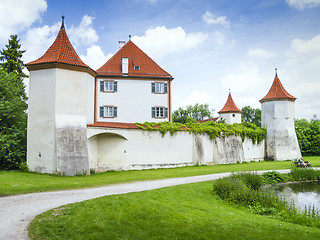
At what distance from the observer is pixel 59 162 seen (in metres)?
17.5

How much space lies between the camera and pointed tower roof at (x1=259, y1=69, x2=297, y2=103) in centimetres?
3500

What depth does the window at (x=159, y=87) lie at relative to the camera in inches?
1166

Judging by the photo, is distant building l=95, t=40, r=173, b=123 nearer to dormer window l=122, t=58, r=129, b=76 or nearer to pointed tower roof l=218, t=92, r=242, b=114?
dormer window l=122, t=58, r=129, b=76

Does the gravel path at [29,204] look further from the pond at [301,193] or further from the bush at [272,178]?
the bush at [272,178]

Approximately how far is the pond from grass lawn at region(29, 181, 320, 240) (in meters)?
5.63

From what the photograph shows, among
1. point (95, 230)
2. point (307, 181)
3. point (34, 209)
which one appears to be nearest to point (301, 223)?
point (95, 230)

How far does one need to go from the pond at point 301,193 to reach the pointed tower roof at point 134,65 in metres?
16.4

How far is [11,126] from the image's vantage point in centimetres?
2073

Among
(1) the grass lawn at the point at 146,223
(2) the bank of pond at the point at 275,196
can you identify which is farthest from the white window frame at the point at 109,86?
(1) the grass lawn at the point at 146,223

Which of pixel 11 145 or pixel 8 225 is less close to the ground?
pixel 11 145

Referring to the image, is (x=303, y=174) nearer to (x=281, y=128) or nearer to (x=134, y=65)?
(x=281, y=128)

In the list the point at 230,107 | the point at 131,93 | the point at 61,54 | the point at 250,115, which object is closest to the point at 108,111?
the point at 131,93

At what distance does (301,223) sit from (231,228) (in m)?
3.96

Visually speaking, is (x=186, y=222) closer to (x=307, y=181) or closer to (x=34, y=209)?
(x=34, y=209)
